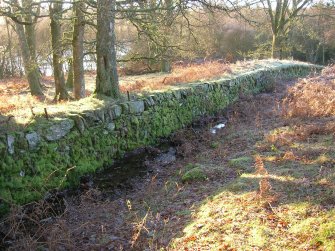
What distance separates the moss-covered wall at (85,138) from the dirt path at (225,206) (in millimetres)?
699

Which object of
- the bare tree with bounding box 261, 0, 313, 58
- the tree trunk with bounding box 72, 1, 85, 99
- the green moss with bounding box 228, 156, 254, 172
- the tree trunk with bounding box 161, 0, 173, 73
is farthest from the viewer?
the bare tree with bounding box 261, 0, 313, 58

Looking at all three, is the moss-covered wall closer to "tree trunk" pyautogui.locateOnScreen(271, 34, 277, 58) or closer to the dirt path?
the dirt path

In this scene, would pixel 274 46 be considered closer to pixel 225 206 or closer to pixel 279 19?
pixel 279 19

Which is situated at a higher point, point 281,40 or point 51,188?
point 281,40

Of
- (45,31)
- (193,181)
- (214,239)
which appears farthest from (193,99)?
(45,31)

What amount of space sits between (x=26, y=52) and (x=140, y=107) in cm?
753

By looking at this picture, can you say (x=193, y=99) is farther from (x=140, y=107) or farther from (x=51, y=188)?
(x=51, y=188)

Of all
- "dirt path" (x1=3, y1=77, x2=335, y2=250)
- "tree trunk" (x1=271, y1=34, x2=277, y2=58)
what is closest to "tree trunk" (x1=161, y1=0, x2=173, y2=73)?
"dirt path" (x1=3, y1=77, x2=335, y2=250)

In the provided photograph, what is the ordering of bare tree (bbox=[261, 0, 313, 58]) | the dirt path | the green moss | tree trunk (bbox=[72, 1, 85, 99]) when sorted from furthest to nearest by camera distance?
bare tree (bbox=[261, 0, 313, 58]), tree trunk (bbox=[72, 1, 85, 99]), the green moss, the dirt path

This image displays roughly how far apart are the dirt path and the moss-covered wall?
0.70 m

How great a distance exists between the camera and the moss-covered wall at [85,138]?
17.1 ft

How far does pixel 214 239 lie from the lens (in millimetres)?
3912

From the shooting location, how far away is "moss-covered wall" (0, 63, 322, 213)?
206 inches

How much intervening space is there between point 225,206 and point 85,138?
3.23 metres
